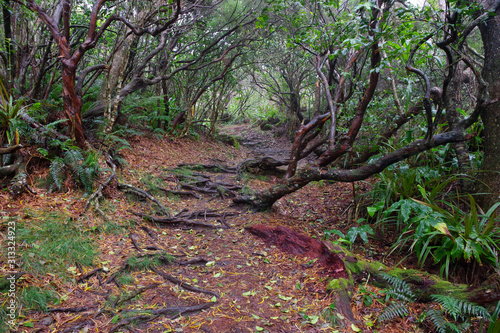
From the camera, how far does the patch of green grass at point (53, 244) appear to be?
293cm

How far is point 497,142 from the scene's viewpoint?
3.81 m

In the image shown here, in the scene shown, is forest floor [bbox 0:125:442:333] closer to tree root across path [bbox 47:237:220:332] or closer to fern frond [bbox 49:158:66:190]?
tree root across path [bbox 47:237:220:332]

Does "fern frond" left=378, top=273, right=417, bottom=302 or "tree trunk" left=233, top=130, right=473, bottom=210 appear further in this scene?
"tree trunk" left=233, top=130, right=473, bottom=210

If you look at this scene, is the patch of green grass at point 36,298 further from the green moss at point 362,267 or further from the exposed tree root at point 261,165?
the exposed tree root at point 261,165

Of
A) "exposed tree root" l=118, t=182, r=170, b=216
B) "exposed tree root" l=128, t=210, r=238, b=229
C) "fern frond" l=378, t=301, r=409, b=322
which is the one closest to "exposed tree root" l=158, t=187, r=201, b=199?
"exposed tree root" l=118, t=182, r=170, b=216

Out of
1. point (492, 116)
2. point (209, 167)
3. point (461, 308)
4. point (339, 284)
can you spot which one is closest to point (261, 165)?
point (209, 167)

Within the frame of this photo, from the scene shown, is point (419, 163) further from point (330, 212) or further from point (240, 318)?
point (240, 318)

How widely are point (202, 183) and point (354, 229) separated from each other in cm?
428

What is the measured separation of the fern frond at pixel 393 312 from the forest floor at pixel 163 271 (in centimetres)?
8

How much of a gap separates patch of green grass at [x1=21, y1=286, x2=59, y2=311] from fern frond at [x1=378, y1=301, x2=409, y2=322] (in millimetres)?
3143

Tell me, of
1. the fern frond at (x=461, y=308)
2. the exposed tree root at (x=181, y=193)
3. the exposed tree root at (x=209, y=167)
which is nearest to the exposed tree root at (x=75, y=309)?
the fern frond at (x=461, y=308)

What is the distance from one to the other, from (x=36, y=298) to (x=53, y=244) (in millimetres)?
854

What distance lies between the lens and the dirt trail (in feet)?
8.51

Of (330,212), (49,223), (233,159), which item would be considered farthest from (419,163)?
(233,159)
